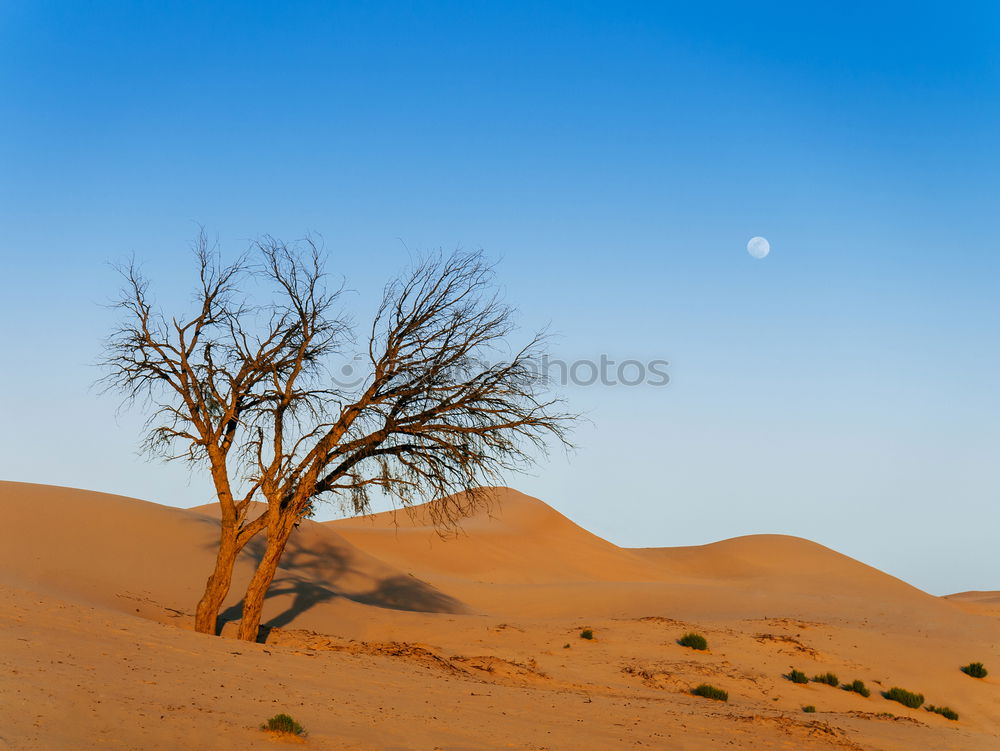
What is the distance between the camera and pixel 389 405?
55.6ft

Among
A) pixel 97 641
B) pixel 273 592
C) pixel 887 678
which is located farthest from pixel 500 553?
pixel 97 641

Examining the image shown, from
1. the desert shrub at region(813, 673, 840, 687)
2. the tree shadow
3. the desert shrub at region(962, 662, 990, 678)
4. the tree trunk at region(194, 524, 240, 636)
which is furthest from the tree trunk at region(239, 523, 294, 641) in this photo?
the desert shrub at region(962, 662, 990, 678)

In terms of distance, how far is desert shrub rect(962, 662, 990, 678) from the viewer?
65.5 feet

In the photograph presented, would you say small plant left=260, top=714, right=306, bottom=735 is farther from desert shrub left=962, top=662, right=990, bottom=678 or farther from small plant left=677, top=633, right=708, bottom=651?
desert shrub left=962, top=662, right=990, bottom=678

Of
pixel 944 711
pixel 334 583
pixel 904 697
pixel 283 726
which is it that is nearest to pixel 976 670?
pixel 944 711

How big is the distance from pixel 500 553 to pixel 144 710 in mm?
44057

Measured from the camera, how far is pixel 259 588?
16469mm

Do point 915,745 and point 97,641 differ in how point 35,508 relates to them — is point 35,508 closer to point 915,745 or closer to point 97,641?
point 97,641

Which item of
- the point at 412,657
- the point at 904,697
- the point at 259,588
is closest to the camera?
the point at 412,657

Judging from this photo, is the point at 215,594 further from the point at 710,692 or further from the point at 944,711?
the point at 944,711

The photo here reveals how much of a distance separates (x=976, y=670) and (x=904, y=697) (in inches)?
159

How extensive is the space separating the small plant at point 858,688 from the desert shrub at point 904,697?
1.31ft

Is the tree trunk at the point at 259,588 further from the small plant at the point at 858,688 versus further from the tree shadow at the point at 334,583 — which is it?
the small plant at the point at 858,688

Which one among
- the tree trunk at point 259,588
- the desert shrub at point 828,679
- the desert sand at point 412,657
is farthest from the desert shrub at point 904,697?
the tree trunk at point 259,588
